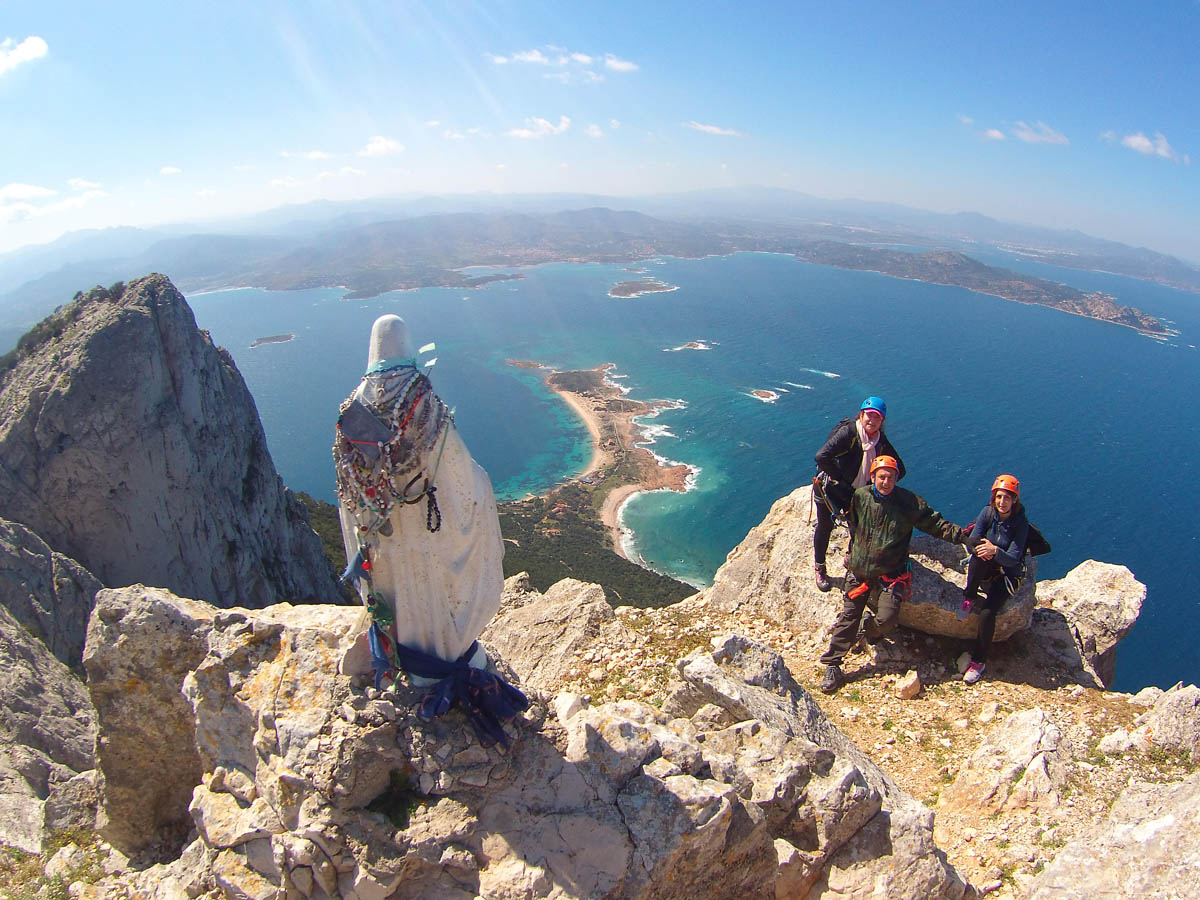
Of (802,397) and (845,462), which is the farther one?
(802,397)

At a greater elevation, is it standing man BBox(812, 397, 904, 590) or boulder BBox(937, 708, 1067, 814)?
standing man BBox(812, 397, 904, 590)

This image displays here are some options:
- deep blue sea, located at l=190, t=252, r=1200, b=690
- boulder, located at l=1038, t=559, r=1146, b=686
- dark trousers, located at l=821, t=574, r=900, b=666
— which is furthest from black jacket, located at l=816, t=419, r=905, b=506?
deep blue sea, located at l=190, t=252, r=1200, b=690

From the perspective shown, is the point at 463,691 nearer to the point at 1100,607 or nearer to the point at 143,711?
the point at 143,711

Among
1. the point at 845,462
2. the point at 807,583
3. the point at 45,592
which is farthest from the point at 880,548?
the point at 45,592

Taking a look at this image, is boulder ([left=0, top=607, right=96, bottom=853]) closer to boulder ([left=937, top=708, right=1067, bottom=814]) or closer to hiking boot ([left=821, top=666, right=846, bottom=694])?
hiking boot ([left=821, top=666, right=846, bottom=694])

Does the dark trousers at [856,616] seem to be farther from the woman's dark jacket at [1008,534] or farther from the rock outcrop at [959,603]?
the woman's dark jacket at [1008,534]

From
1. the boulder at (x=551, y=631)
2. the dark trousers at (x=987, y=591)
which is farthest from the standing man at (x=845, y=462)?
the boulder at (x=551, y=631)
